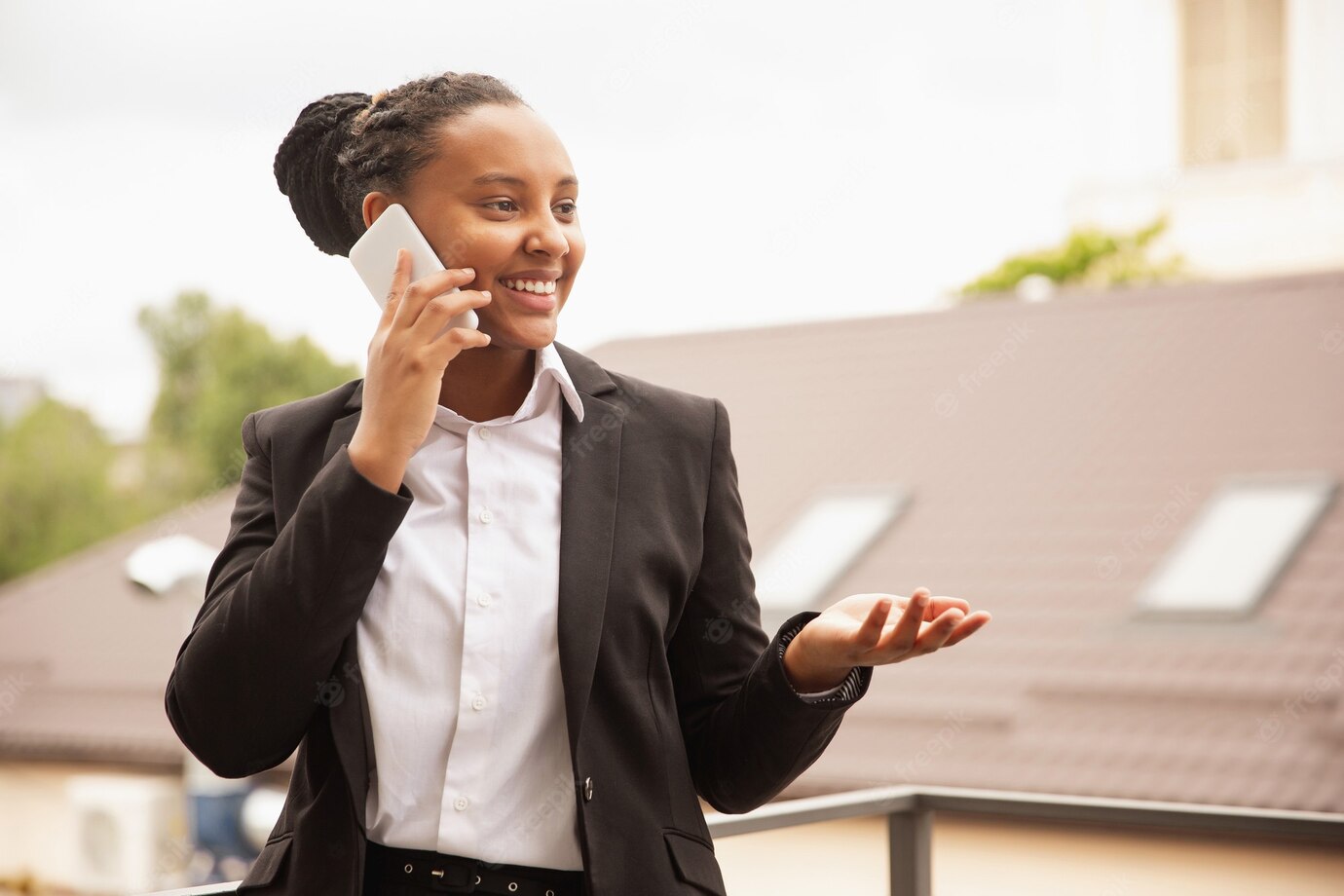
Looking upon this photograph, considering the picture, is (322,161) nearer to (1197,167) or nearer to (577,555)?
(577,555)

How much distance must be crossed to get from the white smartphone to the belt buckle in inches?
15.8

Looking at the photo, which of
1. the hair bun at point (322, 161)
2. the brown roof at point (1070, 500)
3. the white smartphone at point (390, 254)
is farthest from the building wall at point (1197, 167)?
the white smartphone at point (390, 254)

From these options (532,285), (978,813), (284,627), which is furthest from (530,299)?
(978,813)

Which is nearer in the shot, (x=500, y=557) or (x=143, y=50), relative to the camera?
(x=500, y=557)

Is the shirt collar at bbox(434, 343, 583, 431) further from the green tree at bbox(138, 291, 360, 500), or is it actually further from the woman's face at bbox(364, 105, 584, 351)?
the green tree at bbox(138, 291, 360, 500)

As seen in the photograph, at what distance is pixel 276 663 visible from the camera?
1137mm

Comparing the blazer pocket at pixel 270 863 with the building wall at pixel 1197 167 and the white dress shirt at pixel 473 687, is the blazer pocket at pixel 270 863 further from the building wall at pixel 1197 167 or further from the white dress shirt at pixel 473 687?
the building wall at pixel 1197 167

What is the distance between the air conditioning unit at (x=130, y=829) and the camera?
1128cm

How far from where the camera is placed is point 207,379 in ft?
129

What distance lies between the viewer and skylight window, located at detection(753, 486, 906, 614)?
32.0 feet

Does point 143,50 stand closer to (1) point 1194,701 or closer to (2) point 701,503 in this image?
(1) point 1194,701

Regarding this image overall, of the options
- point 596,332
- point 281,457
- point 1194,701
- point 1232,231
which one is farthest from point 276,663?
point 1232,231

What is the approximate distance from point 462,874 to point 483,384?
1.32 ft

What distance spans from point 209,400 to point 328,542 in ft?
125
